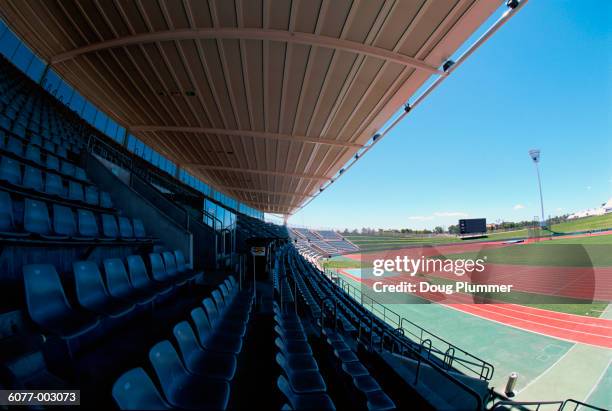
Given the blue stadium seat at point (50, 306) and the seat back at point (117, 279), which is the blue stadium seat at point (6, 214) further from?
the blue stadium seat at point (50, 306)

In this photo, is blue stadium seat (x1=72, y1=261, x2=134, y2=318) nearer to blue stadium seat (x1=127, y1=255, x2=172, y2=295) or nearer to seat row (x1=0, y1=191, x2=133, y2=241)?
blue stadium seat (x1=127, y1=255, x2=172, y2=295)

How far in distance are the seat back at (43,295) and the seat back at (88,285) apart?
0.16 metres

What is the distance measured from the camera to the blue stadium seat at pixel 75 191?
14.7 ft

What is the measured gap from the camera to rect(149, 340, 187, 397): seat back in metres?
1.79

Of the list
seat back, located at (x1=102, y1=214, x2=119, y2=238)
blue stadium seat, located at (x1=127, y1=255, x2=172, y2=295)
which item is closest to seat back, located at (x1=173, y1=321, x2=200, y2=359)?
blue stadium seat, located at (x1=127, y1=255, x2=172, y2=295)

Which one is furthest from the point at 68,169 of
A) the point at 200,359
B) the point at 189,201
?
the point at 189,201

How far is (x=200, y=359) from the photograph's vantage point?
91.9 inches

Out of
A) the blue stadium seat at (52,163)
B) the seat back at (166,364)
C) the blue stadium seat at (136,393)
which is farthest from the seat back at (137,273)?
the blue stadium seat at (52,163)

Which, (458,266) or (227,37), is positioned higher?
(227,37)

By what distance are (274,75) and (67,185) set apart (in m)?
6.66

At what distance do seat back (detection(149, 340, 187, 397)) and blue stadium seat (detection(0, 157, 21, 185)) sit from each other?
150 inches

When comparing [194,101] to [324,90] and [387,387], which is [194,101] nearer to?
[324,90]

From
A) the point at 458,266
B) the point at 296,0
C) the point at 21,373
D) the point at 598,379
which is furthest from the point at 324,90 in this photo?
the point at 458,266

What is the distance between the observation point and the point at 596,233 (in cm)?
3800
